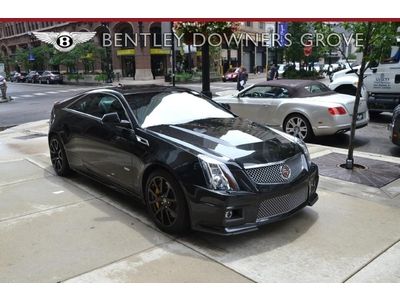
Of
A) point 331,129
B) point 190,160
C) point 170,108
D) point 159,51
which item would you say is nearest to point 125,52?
point 159,51

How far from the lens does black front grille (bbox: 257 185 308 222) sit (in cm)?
405

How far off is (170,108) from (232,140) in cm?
113

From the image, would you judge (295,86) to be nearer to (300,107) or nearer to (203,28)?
(300,107)

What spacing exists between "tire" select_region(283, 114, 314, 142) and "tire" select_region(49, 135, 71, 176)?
193 inches

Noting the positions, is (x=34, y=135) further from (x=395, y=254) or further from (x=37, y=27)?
(x=37, y=27)

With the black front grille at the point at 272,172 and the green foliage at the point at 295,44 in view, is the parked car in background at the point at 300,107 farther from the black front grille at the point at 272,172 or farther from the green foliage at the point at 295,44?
the green foliage at the point at 295,44

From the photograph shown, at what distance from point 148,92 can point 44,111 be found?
1502 cm

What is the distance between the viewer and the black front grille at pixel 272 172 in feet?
13.2

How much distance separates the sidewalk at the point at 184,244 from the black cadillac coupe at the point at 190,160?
0.25 m

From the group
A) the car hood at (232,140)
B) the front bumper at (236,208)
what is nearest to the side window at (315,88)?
the car hood at (232,140)

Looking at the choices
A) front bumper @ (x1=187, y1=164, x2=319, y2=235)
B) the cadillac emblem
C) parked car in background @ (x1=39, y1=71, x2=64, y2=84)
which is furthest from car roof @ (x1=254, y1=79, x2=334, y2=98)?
parked car in background @ (x1=39, y1=71, x2=64, y2=84)

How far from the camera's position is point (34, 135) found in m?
11.0

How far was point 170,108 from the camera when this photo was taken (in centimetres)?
527

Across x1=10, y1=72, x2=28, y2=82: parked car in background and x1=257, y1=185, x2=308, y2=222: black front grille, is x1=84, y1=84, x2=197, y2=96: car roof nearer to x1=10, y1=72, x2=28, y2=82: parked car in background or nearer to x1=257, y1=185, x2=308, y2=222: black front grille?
x1=257, y1=185, x2=308, y2=222: black front grille
